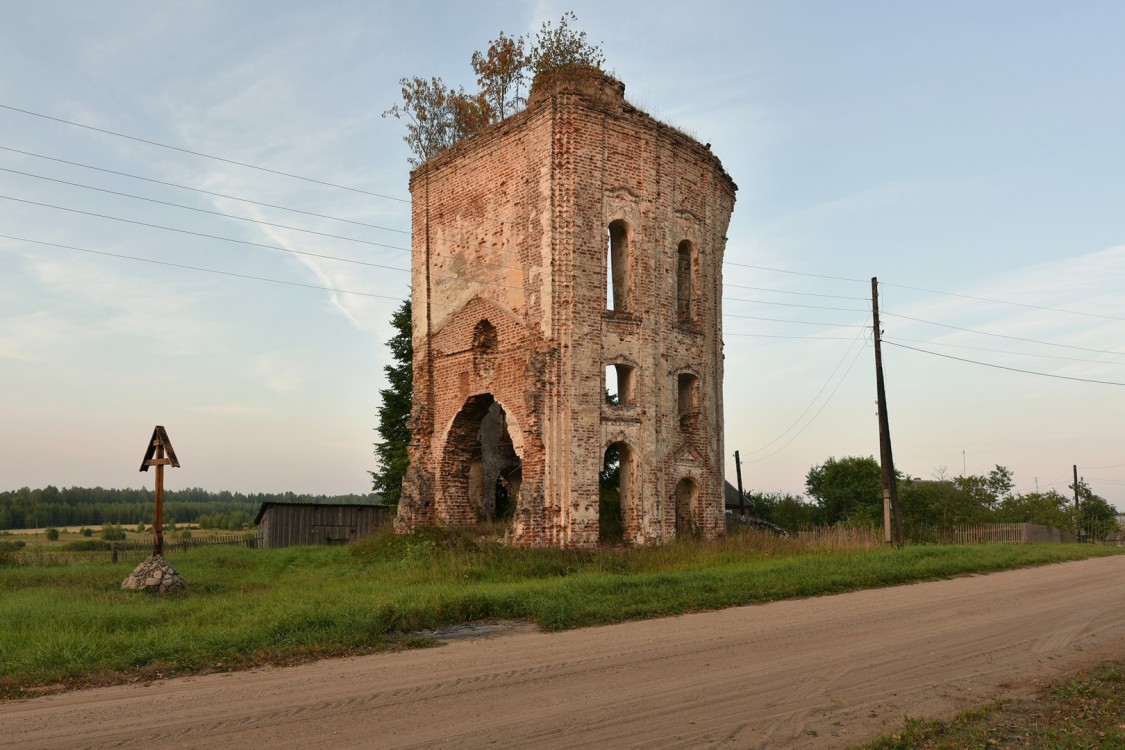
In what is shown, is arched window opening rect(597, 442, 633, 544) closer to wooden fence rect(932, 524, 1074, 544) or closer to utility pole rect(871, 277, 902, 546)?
utility pole rect(871, 277, 902, 546)

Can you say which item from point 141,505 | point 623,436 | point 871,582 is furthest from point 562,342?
point 141,505

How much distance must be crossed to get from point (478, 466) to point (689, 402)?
566 centimetres

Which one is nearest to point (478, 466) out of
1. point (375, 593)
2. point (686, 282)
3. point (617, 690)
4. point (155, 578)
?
point (686, 282)

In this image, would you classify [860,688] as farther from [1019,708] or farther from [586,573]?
[586,573]

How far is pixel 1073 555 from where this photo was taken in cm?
2158

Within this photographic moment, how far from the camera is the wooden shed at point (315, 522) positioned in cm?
2900

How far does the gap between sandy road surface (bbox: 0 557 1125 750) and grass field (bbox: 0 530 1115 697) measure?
678 millimetres

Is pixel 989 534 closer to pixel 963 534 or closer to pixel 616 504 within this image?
pixel 963 534

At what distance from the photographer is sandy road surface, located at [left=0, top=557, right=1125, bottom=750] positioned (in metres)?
5.66

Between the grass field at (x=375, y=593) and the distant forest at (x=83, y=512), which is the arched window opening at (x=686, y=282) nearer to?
the grass field at (x=375, y=593)

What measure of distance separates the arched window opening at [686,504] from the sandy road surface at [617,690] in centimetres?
936

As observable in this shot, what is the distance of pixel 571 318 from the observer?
17.7 metres

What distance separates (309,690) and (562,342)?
37.6 ft

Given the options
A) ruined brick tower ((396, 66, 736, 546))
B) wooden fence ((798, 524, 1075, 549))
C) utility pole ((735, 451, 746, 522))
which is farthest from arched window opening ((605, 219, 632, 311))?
utility pole ((735, 451, 746, 522))
